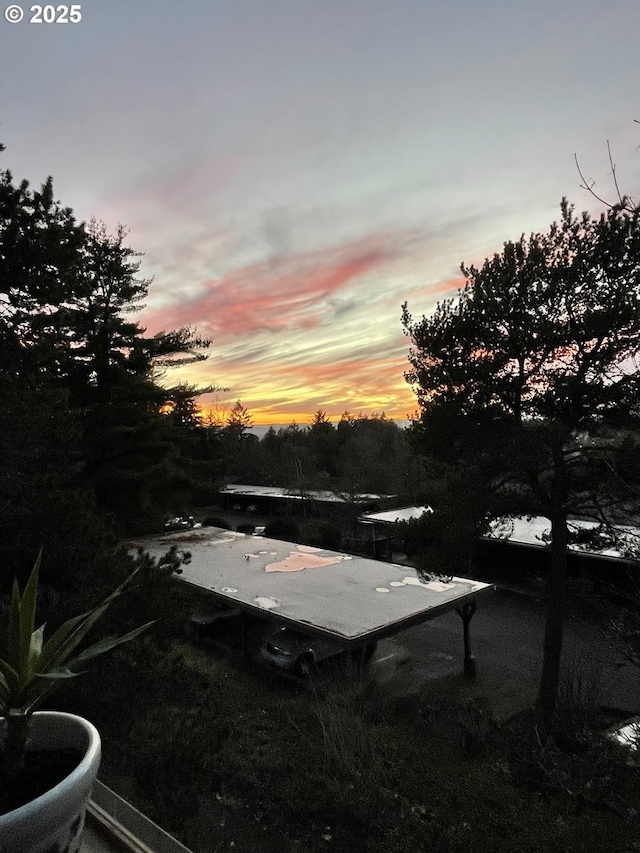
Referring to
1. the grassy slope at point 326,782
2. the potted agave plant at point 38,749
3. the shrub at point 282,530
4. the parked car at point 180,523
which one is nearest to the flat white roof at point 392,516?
the shrub at point 282,530

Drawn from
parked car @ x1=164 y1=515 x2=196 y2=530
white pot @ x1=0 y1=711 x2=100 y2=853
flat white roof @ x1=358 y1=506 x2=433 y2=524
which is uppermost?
white pot @ x1=0 y1=711 x2=100 y2=853

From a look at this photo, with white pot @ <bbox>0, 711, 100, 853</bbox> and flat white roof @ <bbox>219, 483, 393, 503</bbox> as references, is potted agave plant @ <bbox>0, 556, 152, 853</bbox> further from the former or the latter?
flat white roof @ <bbox>219, 483, 393, 503</bbox>

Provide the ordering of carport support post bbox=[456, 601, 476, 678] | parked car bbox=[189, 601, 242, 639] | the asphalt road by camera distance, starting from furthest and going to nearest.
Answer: parked car bbox=[189, 601, 242, 639]
carport support post bbox=[456, 601, 476, 678]
the asphalt road

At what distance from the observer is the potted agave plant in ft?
4.31

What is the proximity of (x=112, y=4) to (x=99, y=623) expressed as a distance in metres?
5.21

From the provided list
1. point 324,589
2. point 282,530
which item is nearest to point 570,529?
point 324,589

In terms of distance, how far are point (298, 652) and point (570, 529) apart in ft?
24.9

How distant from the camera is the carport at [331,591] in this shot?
9.71 m

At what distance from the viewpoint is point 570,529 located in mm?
13156

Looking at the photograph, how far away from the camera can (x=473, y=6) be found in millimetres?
3455

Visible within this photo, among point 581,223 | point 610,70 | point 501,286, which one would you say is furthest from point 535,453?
point 610,70

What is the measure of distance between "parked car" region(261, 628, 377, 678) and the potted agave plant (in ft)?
30.0

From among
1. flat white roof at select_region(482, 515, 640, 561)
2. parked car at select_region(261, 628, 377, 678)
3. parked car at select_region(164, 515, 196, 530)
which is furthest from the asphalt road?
parked car at select_region(164, 515, 196, 530)

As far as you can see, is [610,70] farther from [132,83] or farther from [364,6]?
[132,83]
